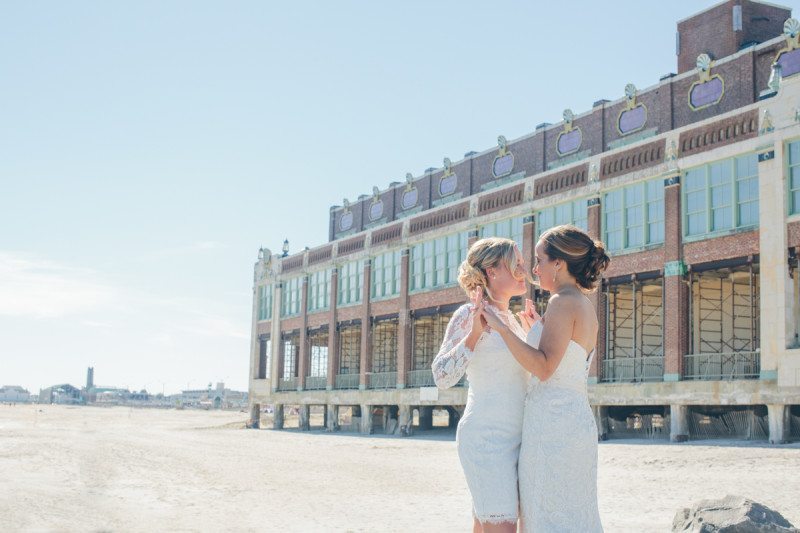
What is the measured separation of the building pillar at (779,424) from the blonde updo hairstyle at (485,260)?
67.6ft

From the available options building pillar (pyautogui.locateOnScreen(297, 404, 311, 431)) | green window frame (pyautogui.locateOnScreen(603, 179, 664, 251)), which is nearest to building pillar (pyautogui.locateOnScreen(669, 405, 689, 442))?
green window frame (pyautogui.locateOnScreen(603, 179, 664, 251))

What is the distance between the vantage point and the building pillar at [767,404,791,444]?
22.9 meters

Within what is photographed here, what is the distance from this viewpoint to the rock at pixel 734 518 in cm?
927

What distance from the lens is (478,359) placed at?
4.69 meters

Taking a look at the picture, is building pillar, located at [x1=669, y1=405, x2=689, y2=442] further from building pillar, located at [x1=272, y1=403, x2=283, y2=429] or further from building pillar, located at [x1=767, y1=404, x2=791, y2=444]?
building pillar, located at [x1=272, y1=403, x2=283, y2=429]

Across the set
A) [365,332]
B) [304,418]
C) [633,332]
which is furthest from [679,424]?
[304,418]

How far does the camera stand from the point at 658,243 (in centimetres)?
2806

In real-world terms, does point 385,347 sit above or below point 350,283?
below

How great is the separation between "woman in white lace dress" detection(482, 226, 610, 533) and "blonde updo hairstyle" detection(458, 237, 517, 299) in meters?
0.23

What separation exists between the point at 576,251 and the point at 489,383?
2.73 feet

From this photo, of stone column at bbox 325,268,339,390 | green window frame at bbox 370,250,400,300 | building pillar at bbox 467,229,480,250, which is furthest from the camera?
stone column at bbox 325,268,339,390

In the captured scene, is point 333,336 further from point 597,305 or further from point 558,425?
point 558,425

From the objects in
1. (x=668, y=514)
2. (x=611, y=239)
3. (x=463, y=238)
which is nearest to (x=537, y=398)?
(x=668, y=514)

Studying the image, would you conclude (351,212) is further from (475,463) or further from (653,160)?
(475,463)
